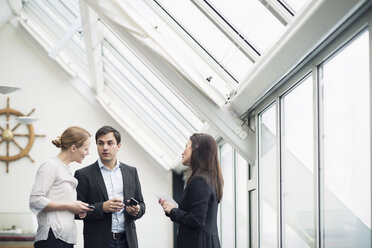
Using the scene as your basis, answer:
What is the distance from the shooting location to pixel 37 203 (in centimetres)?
336

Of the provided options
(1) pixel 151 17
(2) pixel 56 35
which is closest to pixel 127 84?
(2) pixel 56 35

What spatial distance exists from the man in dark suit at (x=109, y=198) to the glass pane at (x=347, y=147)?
116 cm

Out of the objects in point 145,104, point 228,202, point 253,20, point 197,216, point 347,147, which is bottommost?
point 197,216

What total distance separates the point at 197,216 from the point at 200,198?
88 mm

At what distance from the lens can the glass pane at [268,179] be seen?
465cm

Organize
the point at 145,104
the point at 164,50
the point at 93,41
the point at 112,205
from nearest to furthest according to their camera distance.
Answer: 1. the point at 112,205
2. the point at 164,50
3. the point at 93,41
4. the point at 145,104

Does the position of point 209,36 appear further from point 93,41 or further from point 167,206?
point 93,41

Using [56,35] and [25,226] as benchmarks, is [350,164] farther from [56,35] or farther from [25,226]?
[56,35]

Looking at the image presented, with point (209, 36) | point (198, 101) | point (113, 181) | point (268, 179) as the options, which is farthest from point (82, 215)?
point (209, 36)

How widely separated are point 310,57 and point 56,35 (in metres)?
8.31

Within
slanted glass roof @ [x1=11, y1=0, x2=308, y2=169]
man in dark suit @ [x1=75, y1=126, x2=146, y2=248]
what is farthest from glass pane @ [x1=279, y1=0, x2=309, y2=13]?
man in dark suit @ [x1=75, y1=126, x2=146, y2=248]

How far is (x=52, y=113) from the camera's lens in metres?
11.8

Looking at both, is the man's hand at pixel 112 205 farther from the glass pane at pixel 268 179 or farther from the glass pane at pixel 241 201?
the glass pane at pixel 241 201

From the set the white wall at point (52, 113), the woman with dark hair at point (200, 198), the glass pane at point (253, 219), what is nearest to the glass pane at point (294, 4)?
the woman with dark hair at point (200, 198)
